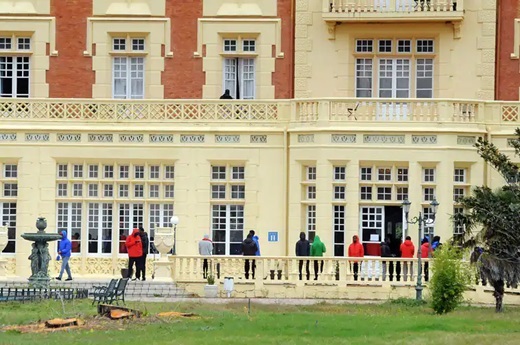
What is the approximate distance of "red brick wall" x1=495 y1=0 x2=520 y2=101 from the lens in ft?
164

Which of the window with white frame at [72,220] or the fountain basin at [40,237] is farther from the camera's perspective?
the window with white frame at [72,220]

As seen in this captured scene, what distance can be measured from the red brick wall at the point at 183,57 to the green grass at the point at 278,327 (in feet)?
39.2

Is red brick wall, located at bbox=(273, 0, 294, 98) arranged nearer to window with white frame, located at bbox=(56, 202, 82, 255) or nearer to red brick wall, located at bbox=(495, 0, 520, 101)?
red brick wall, located at bbox=(495, 0, 520, 101)

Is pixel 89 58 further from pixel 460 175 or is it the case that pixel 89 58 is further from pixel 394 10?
pixel 460 175

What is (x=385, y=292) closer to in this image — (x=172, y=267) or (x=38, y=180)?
(x=172, y=267)

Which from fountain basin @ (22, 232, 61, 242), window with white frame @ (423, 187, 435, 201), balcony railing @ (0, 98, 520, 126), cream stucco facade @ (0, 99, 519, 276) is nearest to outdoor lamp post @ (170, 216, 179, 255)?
cream stucco facade @ (0, 99, 519, 276)

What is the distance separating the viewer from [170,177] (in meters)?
49.2

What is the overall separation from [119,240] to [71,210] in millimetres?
1619

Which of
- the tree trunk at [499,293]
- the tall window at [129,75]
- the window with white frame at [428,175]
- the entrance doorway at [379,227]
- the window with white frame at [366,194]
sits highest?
the tall window at [129,75]

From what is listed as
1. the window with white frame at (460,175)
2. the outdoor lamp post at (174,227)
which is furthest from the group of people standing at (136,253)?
the window with white frame at (460,175)

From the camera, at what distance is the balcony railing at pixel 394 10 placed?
Result: 49.3 metres

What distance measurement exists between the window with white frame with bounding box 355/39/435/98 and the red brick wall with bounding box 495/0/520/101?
77.2 inches

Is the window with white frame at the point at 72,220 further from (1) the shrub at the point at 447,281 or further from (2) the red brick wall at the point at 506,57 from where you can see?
(1) the shrub at the point at 447,281

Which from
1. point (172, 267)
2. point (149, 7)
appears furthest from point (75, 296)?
point (149, 7)
